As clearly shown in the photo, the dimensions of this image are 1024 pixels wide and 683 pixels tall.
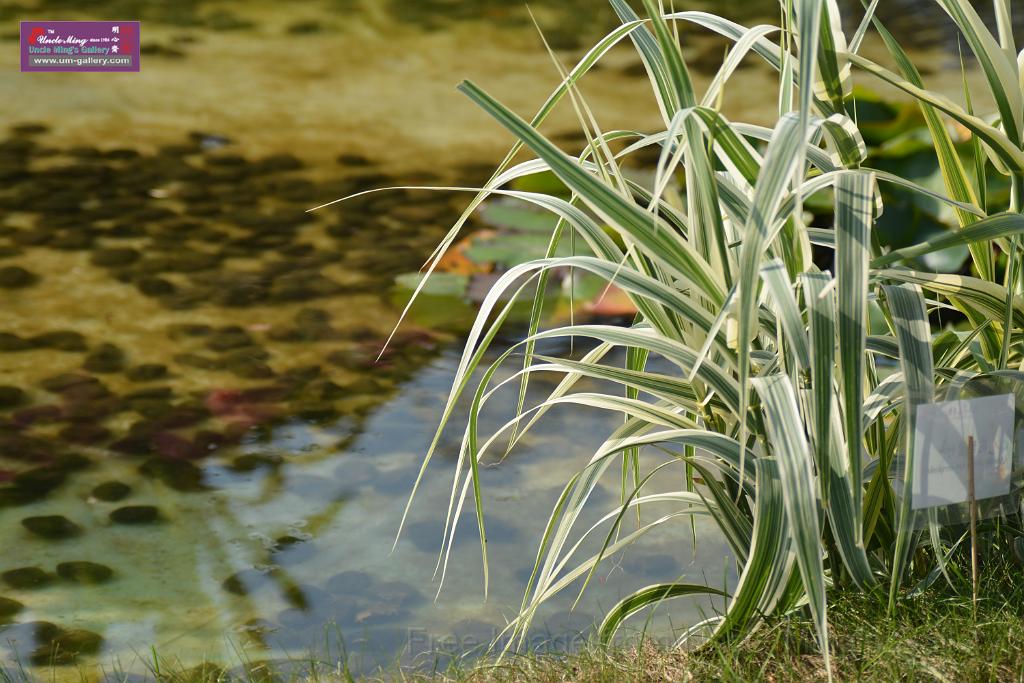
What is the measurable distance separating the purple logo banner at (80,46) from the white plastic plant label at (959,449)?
3.81 meters

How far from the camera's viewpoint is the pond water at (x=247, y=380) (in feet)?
5.63

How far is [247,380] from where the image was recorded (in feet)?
7.73

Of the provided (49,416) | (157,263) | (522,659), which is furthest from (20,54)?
(522,659)

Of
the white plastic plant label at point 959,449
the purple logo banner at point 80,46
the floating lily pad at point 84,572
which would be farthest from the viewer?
the purple logo banner at point 80,46

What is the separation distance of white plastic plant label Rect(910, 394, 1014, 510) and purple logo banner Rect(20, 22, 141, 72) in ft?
12.5

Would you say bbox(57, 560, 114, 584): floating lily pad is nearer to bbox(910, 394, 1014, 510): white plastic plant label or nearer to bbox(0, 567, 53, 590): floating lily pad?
bbox(0, 567, 53, 590): floating lily pad

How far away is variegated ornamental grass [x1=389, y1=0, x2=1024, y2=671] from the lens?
1.02 meters

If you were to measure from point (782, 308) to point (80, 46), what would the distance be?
418 cm

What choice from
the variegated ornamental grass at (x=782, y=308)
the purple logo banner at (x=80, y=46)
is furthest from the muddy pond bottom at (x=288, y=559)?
the purple logo banner at (x=80, y=46)

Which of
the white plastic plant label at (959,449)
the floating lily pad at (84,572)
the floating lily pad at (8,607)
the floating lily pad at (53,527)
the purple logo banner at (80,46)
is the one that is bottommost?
the floating lily pad at (8,607)

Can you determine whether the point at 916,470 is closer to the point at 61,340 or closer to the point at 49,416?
the point at 49,416

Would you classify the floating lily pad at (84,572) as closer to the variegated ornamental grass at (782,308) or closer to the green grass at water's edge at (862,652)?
the green grass at water's edge at (862,652)

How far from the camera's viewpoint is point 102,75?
4.18 metres

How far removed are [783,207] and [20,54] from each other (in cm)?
395
